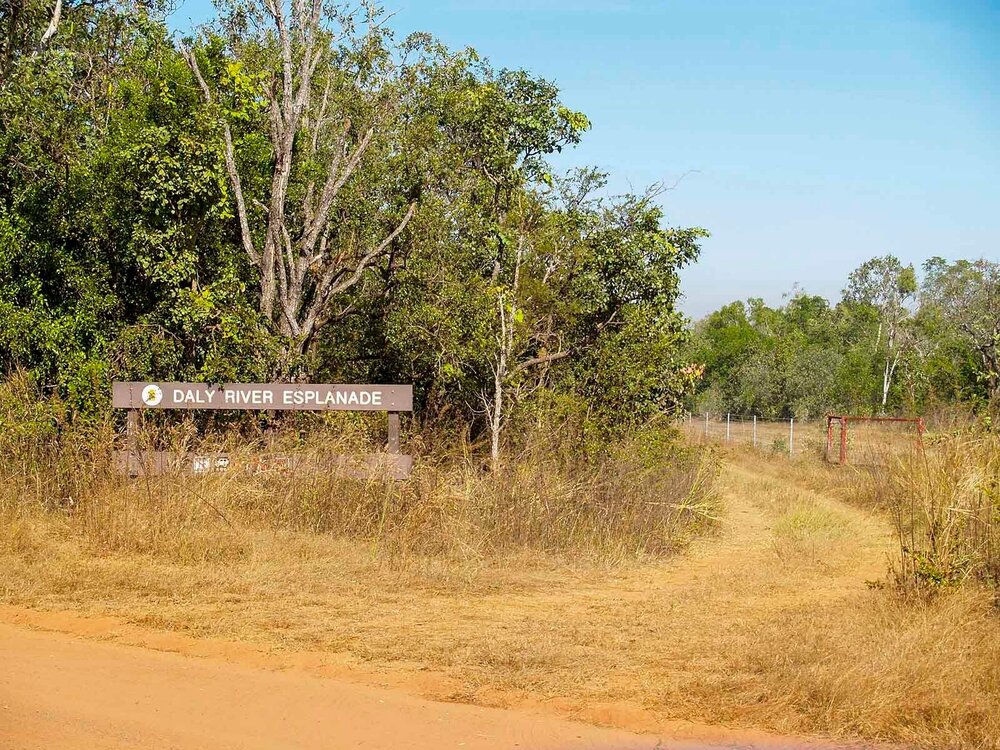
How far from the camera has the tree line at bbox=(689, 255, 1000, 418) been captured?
132 ft

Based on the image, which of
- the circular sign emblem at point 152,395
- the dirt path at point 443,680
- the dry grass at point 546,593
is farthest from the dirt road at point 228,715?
the circular sign emblem at point 152,395

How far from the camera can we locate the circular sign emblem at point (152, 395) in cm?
1202

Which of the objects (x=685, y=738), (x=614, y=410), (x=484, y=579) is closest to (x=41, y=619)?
(x=484, y=579)

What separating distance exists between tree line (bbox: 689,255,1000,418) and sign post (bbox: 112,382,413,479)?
19339 millimetres

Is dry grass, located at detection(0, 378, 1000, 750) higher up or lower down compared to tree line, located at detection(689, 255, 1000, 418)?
lower down

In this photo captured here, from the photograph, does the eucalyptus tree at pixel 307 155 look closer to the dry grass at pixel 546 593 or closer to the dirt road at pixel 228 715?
the dry grass at pixel 546 593

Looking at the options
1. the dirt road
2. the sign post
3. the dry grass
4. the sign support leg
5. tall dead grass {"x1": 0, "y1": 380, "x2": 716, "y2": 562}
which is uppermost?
the sign post

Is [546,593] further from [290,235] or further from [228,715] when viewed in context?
[290,235]

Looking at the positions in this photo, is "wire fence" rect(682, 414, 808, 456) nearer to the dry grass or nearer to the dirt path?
the dry grass

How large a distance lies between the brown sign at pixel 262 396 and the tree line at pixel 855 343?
763 inches

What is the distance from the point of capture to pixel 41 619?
798cm

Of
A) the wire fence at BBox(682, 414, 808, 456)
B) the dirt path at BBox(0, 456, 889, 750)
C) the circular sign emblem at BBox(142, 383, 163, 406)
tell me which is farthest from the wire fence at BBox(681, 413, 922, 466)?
the circular sign emblem at BBox(142, 383, 163, 406)

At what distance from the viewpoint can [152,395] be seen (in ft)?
39.5

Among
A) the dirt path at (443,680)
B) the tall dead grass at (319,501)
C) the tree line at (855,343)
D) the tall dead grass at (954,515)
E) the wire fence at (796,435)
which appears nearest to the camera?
the dirt path at (443,680)
